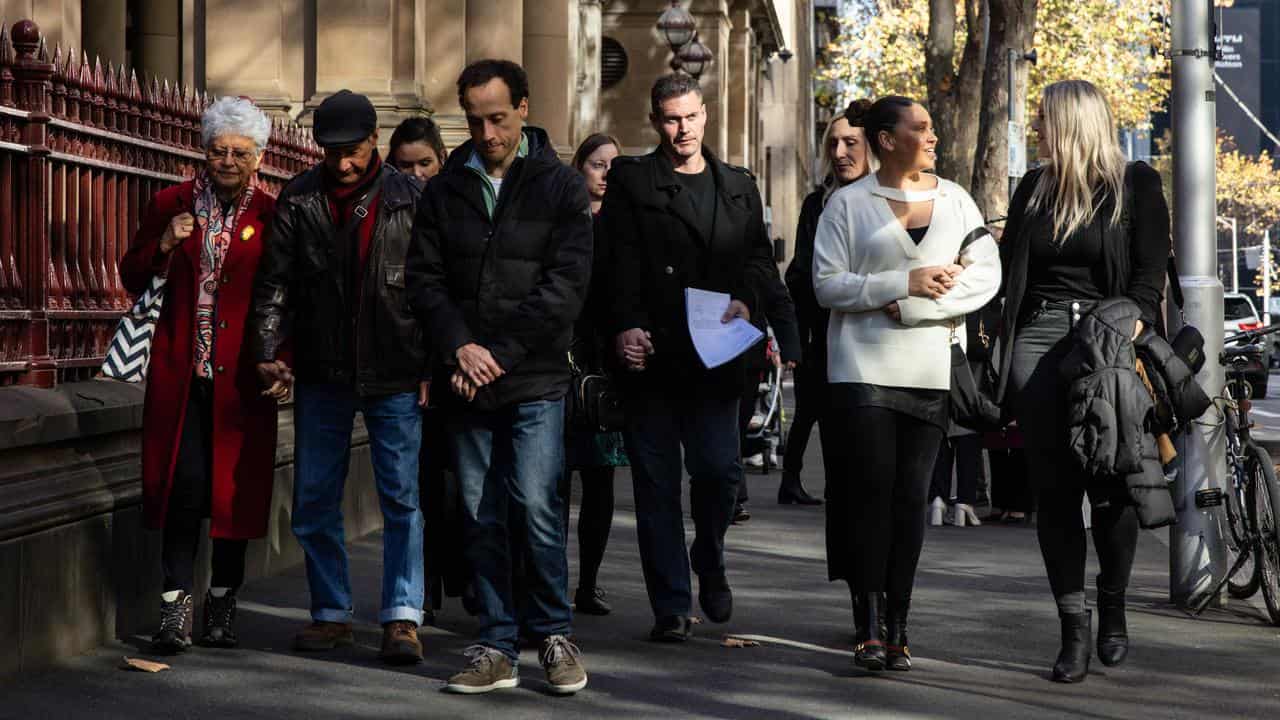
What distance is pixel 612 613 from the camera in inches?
326

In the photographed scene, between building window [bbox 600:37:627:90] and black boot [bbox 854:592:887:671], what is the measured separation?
2324cm

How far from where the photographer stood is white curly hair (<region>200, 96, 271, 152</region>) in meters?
7.33

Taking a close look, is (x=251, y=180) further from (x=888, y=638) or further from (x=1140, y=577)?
(x=1140, y=577)

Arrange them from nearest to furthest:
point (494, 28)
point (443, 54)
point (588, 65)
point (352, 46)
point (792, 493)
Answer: point (792, 493)
point (352, 46)
point (443, 54)
point (494, 28)
point (588, 65)

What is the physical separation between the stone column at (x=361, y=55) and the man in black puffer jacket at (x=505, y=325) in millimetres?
8740

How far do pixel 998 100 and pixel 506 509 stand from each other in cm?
2088

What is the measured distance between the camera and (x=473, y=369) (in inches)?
255

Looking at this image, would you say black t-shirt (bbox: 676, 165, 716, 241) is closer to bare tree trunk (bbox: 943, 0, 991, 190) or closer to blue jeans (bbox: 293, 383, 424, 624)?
blue jeans (bbox: 293, 383, 424, 624)

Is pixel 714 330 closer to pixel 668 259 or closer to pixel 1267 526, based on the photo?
pixel 668 259

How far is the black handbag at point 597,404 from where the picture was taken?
7.60 metres

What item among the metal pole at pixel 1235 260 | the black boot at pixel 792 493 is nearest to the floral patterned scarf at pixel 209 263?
the black boot at pixel 792 493

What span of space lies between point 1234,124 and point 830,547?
6677 inches

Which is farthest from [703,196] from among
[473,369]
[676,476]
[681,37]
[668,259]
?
[681,37]

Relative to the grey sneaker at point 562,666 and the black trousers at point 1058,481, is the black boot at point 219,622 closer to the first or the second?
the grey sneaker at point 562,666
